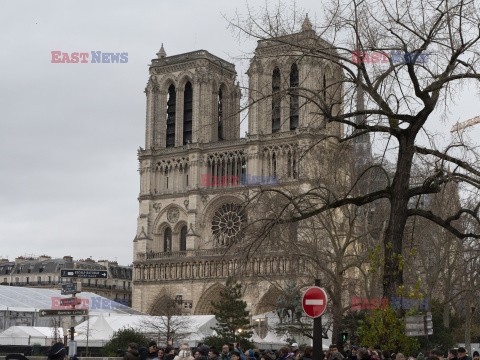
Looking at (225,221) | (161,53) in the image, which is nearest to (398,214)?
(225,221)

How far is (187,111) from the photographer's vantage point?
64.6 meters

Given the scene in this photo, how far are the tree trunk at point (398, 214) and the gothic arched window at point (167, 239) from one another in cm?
5086

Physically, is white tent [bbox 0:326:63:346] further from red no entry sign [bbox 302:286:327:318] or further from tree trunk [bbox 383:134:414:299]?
red no entry sign [bbox 302:286:327:318]

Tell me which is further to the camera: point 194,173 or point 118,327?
point 194,173

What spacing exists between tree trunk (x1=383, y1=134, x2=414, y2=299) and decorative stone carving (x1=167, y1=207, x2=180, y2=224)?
165 ft

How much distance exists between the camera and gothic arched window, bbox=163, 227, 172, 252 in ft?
205

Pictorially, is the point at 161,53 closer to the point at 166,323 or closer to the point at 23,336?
the point at 166,323

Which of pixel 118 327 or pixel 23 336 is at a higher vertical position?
pixel 118 327

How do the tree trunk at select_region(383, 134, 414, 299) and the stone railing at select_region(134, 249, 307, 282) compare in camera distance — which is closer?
the tree trunk at select_region(383, 134, 414, 299)

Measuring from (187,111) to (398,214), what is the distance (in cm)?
5307

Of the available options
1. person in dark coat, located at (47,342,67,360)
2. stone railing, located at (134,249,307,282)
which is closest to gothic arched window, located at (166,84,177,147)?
stone railing, located at (134,249,307,282)
